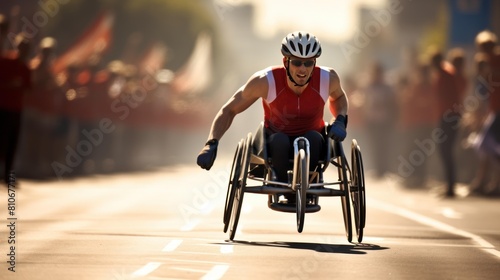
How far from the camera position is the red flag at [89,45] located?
1160 inches

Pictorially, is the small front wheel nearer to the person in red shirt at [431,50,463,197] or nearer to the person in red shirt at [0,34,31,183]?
the person in red shirt at [0,34,31,183]

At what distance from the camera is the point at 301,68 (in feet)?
44.9

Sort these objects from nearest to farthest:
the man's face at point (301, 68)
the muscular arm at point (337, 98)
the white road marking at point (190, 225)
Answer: the man's face at point (301, 68) < the muscular arm at point (337, 98) < the white road marking at point (190, 225)

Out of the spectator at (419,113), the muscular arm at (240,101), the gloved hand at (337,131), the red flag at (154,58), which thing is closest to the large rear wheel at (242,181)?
the muscular arm at (240,101)

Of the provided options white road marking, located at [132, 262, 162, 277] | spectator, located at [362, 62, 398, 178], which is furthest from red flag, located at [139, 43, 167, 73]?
white road marking, located at [132, 262, 162, 277]

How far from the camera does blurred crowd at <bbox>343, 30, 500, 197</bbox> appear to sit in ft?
75.3

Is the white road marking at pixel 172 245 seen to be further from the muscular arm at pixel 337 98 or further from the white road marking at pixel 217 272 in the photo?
the muscular arm at pixel 337 98

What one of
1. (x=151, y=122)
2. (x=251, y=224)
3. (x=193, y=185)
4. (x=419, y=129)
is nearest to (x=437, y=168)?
(x=419, y=129)

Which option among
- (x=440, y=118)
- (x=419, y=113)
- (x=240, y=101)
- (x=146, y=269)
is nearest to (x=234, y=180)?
(x=240, y=101)

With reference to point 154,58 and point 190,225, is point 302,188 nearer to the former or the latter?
point 190,225

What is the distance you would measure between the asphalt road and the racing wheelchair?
0.31m

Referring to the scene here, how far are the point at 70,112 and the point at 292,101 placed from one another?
1540cm

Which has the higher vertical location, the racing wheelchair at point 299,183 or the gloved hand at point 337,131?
the gloved hand at point 337,131

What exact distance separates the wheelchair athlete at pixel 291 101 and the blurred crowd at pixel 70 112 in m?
8.39
